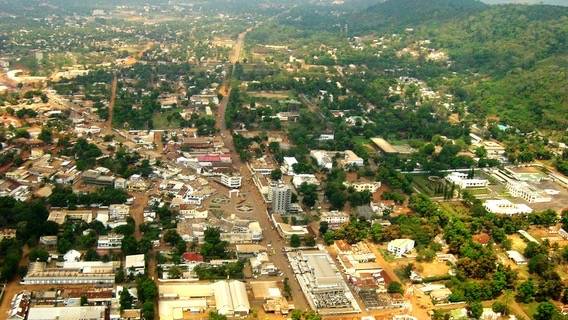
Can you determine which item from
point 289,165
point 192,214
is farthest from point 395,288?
point 289,165

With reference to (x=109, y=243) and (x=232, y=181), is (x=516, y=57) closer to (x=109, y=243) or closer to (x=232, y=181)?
(x=232, y=181)

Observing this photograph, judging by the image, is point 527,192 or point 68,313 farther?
point 527,192

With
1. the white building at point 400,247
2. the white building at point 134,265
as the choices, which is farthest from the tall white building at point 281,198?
the white building at point 134,265

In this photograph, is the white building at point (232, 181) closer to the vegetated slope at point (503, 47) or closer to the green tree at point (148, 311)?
the green tree at point (148, 311)

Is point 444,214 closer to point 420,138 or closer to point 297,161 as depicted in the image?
point 297,161

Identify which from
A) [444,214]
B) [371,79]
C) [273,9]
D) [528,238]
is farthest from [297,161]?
[273,9]

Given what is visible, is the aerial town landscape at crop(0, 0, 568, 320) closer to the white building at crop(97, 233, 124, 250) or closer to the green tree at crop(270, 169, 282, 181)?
the white building at crop(97, 233, 124, 250)

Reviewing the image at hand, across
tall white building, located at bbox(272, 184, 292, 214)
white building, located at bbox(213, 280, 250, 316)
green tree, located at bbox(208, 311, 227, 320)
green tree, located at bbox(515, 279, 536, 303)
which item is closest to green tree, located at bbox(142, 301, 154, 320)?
green tree, located at bbox(208, 311, 227, 320)
